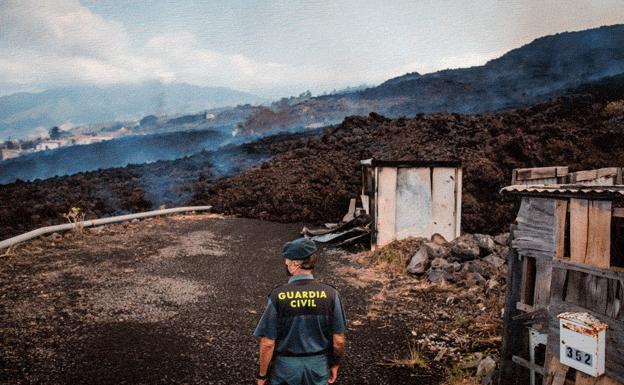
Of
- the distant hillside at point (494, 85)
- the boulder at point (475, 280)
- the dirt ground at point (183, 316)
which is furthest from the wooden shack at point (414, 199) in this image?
the distant hillside at point (494, 85)

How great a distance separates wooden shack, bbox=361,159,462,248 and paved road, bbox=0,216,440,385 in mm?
1429

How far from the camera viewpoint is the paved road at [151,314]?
13.9 feet

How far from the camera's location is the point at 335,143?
19078mm

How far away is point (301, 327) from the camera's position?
102 inches

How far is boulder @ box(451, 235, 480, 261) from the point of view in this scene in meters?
7.32

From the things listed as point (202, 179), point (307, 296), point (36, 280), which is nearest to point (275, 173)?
point (202, 179)

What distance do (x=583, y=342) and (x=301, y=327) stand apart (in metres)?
1.87

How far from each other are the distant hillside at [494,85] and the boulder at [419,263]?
29636mm

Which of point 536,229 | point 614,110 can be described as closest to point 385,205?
point 536,229

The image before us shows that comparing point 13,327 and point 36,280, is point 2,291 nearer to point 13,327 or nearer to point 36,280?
point 36,280

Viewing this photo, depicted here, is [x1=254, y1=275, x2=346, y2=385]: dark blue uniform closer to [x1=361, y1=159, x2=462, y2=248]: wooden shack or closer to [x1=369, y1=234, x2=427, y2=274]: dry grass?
[x1=369, y1=234, x2=427, y2=274]: dry grass

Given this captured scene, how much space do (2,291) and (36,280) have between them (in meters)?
0.60

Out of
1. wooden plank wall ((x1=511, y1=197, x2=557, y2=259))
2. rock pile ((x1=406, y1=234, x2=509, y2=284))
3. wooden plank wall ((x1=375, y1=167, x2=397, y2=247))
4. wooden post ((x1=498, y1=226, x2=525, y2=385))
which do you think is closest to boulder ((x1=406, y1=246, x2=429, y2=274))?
rock pile ((x1=406, y1=234, x2=509, y2=284))

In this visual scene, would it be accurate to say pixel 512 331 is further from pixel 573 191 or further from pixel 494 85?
pixel 494 85
